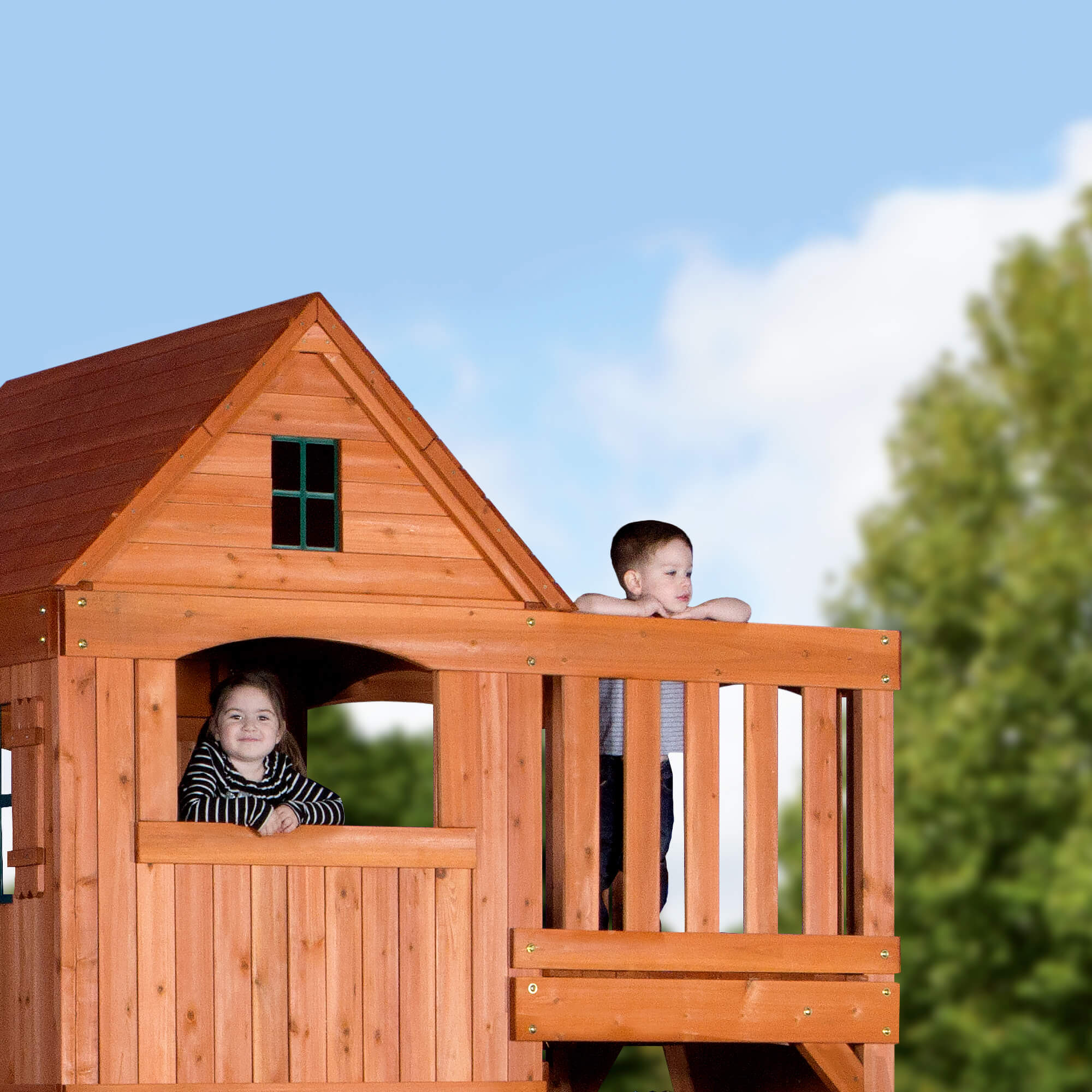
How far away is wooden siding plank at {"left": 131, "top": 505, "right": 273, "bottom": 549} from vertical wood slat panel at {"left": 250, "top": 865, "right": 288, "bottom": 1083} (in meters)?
1.30

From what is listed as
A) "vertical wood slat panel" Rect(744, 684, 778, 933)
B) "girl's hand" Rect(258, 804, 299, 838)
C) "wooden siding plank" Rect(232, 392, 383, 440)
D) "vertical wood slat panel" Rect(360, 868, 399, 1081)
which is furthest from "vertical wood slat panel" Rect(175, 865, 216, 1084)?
"vertical wood slat panel" Rect(744, 684, 778, 933)

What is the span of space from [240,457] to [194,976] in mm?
2040

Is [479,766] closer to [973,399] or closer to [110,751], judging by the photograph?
[110,751]

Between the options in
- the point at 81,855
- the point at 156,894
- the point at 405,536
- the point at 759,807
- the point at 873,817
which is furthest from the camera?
the point at 873,817

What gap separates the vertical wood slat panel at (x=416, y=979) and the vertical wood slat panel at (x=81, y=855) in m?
1.22

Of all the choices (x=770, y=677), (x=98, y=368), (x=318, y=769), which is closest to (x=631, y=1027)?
(x=770, y=677)

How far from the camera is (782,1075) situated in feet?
35.1

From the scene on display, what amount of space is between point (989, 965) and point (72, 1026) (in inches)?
636

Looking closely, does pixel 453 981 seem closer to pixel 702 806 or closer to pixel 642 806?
pixel 642 806

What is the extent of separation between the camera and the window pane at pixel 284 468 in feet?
31.0

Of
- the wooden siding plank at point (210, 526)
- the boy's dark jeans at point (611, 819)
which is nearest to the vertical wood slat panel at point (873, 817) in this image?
the boy's dark jeans at point (611, 819)

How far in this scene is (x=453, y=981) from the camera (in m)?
9.36

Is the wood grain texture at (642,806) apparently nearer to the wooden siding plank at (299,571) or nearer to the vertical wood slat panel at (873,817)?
the wooden siding plank at (299,571)

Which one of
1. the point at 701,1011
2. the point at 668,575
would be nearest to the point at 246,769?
the point at 668,575
